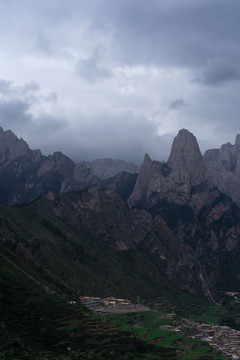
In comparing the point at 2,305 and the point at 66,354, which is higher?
the point at 2,305

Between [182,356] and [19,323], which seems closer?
[182,356]

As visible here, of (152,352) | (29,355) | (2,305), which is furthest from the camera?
(2,305)

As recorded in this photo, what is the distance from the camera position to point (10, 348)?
15475cm

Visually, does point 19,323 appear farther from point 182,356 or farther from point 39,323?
point 182,356

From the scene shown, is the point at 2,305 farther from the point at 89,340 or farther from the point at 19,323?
the point at 89,340

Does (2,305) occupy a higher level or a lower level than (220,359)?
higher

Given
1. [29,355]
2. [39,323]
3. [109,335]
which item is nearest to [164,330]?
[109,335]

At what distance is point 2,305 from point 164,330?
7335cm

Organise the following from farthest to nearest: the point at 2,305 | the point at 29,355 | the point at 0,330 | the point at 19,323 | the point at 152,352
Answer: the point at 2,305
the point at 19,323
the point at 0,330
the point at 152,352
the point at 29,355

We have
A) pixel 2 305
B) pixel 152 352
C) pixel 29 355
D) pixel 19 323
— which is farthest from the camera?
pixel 2 305

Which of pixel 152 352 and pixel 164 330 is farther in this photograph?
pixel 164 330

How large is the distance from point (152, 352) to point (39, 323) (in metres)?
52.1

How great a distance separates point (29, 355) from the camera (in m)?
150

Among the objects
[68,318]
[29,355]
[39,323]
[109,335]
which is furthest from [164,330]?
[29,355]
